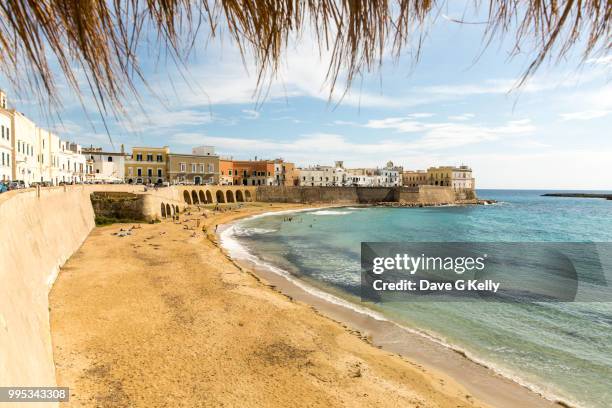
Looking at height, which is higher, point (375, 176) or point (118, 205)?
point (375, 176)

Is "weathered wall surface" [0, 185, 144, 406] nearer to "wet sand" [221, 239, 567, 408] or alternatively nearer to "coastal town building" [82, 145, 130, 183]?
"wet sand" [221, 239, 567, 408]

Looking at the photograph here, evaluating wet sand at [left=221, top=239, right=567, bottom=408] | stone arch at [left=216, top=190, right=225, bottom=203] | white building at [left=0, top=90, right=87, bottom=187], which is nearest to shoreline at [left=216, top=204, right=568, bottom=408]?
wet sand at [left=221, top=239, right=567, bottom=408]

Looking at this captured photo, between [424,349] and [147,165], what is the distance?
51234 millimetres

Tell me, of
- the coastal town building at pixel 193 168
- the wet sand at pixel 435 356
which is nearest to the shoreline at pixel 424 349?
the wet sand at pixel 435 356

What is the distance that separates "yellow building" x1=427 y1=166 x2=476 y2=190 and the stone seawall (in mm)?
9676

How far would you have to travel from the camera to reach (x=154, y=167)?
52688mm

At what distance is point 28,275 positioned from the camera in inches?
330

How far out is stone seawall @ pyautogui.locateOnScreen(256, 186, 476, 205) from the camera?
63.9 metres

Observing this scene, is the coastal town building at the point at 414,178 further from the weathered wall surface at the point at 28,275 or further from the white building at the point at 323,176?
the weathered wall surface at the point at 28,275

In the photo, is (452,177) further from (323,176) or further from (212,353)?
(212,353)

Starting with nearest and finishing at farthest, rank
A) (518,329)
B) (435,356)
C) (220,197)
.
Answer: (435,356)
(518,329)
(220,197)

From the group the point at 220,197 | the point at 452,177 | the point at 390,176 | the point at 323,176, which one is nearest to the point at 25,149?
the point at 220,197

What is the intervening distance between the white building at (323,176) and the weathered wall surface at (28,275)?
203ft

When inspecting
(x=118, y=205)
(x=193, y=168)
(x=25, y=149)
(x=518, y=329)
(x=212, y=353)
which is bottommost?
(x=518, y=329)
